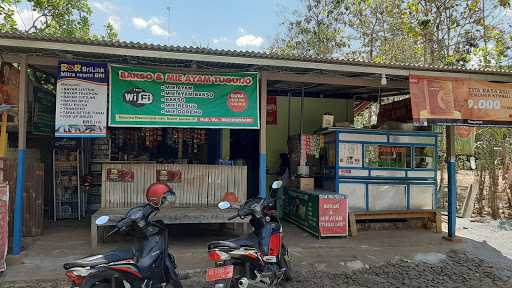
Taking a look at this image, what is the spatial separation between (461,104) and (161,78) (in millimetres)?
5371

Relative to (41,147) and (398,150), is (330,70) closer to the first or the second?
(398,150)

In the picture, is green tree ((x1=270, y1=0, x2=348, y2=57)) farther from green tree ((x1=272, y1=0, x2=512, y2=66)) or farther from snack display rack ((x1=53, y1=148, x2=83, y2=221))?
snack display rack ((x1=53, y1=148, x2=83, y2=221))

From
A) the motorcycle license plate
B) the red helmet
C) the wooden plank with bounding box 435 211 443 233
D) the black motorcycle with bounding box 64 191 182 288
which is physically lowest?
the wooden plank with bounding box 435 211 443 233

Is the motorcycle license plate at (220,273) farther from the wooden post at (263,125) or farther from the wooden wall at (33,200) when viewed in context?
the wooden wall at (33,200)

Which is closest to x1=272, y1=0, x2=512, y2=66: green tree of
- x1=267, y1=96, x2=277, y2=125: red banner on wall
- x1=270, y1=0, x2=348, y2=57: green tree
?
x1=270, y1=0, x2=348, y2=57: green tree

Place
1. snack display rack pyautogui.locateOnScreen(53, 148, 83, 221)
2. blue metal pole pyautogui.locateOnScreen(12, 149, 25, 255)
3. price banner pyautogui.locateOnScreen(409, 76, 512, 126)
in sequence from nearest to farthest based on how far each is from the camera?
blue metal pole pyautogui.locateOnScreen(12, 149, 25, 255), price banner pyautogui.locateOnScreen(409, 76, 512, 126), snack display rack pyautogui.locateOnScreen(53, 148, 83, 221)

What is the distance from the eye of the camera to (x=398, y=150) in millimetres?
9078

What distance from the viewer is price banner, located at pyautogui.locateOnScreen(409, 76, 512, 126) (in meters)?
7.51

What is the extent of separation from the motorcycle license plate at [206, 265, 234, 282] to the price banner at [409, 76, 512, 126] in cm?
462

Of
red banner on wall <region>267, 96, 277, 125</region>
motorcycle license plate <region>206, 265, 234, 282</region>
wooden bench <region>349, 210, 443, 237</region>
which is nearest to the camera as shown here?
motorcycle license plate <region>206, 265, 234, 282</region>

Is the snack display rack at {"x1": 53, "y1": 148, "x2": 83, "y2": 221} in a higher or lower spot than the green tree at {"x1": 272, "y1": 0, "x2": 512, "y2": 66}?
lower

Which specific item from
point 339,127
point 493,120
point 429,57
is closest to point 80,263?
point 339,127

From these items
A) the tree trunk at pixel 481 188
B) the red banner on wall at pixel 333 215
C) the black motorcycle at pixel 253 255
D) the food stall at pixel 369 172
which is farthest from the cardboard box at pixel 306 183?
the tree trunk at pixel 481 188

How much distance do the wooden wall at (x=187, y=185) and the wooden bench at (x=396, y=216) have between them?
228 cm
